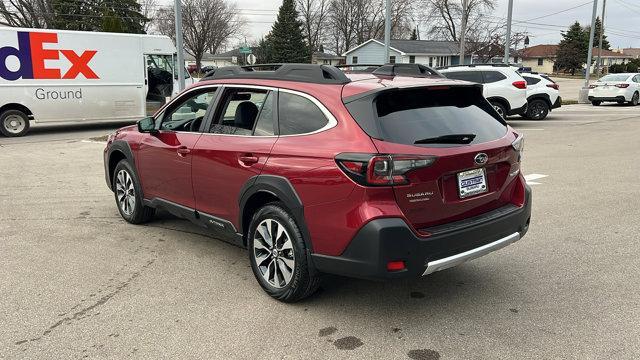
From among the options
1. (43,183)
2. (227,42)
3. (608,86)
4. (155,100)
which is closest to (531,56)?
(227,42)

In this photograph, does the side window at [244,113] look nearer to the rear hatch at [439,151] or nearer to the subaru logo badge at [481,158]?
the rear hatch at [439,151]

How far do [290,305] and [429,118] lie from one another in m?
1.69

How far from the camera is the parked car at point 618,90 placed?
80.2 ft

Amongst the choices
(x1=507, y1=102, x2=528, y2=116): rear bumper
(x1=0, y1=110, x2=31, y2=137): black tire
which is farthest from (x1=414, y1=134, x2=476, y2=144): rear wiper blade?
(x1=0, y1=110, x2=31, y2=137): black tire

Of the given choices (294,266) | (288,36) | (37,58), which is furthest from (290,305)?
(288,36)

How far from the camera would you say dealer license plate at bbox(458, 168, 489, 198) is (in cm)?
349

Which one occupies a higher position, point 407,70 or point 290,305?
point 407,70

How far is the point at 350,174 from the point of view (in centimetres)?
325

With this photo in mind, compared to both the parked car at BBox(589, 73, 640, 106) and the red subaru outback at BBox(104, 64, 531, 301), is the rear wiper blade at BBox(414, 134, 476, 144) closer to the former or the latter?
the red subaru outback at BBox(104, 64, 531, 301)

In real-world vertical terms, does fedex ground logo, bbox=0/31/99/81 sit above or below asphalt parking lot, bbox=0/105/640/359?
above

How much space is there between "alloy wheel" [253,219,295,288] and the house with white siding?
6412 cm

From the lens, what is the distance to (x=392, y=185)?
3.19 metres

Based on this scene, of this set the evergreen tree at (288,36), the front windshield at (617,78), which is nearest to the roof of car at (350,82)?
the front windshield at (617,78)

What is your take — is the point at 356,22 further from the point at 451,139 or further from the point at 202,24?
the point at 451,139
